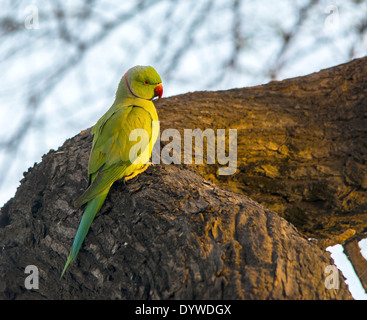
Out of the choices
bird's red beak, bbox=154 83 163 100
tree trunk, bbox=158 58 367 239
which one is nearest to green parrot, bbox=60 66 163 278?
bird's red beak, bbox=154 83 163 100

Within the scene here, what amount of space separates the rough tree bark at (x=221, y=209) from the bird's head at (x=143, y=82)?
11.7 inches

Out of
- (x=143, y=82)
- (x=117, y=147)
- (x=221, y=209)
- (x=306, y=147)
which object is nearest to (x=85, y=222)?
(x=117, y=147)

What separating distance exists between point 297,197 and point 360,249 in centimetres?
66

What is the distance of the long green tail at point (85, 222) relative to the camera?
2148mm

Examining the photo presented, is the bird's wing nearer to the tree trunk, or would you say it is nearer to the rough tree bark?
the rough tree bark

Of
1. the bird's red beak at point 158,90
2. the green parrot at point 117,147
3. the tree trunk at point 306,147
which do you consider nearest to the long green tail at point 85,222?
the green parrot at point 117,147

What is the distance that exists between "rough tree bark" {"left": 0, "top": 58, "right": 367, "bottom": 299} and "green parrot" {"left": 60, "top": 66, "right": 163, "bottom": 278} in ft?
0.26

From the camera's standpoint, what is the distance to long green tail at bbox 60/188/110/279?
7.05 feet

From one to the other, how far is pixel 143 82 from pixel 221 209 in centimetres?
140

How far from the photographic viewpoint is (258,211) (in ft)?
6.56

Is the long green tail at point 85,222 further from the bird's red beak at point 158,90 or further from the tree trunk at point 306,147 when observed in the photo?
the bird's red beak at point 158,90
